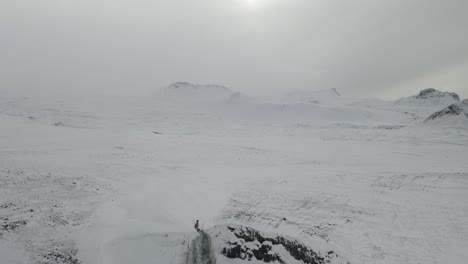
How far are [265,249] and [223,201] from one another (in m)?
5.68

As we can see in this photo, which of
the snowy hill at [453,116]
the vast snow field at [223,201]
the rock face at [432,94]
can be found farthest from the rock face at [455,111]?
the rock face at [432,94]

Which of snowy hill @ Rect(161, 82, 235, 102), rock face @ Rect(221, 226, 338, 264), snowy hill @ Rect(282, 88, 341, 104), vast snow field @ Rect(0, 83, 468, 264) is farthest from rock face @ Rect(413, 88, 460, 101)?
rock face @ Rect(221, 226, 338, 264)

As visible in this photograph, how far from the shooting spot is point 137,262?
383 inches

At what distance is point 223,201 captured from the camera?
16.0 m

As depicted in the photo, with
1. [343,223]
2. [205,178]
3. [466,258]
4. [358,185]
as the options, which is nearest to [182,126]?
[205,178]

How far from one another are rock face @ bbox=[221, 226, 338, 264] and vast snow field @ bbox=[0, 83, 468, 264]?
0.13 feet

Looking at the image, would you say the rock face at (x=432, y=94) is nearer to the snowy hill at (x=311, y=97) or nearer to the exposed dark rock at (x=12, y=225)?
the snowy hill at (x=311, y=97)

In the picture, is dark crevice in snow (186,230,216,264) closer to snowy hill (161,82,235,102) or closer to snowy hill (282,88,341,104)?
snowy hill (161,82,235,102)

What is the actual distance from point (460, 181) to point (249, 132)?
1261 inches

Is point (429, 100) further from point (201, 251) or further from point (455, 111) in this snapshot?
point (201, 251)

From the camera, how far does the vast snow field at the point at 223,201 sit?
34.7ft

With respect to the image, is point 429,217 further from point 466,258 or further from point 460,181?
point 460,181

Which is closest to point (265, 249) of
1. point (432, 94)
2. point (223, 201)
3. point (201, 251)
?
point (201, 251)

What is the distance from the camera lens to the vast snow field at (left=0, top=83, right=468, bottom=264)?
34.7ft
